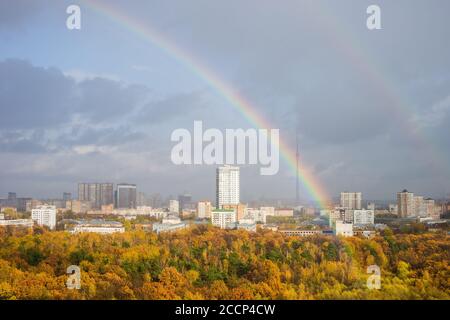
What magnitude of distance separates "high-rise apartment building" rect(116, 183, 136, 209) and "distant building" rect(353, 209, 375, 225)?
5314 millimetres

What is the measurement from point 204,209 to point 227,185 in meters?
1.35

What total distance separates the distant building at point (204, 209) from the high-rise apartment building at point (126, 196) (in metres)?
1.63

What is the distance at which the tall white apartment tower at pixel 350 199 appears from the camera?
35.3ft

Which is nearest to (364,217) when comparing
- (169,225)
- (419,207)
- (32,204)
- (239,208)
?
(419,207)

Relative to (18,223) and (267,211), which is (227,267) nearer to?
(267,211)

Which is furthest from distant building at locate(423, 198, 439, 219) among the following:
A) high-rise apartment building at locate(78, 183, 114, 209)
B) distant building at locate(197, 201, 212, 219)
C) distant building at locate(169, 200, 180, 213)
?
high-rise apartment building at locate(78, 183, 114, 209)

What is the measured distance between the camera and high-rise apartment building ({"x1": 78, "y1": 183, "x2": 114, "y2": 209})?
12102mm

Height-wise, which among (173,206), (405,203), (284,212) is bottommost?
(284,212)

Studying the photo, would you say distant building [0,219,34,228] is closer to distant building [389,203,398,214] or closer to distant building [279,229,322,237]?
distant building [279,229,322,237]

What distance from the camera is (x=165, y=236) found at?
9008 millimetres

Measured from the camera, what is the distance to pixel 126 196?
39.2ft
